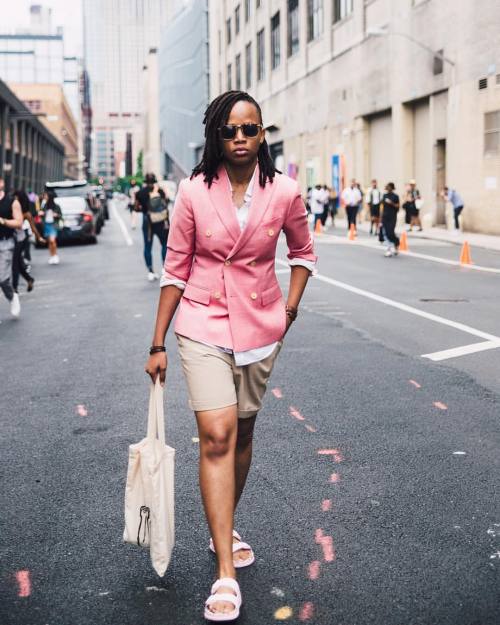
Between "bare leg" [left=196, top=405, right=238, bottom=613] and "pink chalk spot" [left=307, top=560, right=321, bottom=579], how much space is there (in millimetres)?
414

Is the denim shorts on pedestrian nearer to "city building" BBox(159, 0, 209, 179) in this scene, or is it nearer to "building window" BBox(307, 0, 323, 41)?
"building window" BBox(307, 0, 323, 41)

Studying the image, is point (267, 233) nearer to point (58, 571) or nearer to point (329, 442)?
point (58, 571)

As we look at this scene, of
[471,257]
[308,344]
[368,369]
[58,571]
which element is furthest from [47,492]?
[471,257]

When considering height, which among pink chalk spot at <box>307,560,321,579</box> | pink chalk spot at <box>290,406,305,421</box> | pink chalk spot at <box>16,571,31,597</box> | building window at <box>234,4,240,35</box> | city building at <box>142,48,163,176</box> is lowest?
pink chalk spot at <box>16,571,31,597</box>

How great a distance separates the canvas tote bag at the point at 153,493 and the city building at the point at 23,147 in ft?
161

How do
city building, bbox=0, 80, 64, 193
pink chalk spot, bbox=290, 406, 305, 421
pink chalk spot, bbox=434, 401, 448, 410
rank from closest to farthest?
pink chalk spot, bbox=290, 406, 305, 421 < pink chalk spot, bbox=434, 401, 448, 410 < city building, bbox=0, 80, 64, 193

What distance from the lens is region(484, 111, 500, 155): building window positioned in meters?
30.3

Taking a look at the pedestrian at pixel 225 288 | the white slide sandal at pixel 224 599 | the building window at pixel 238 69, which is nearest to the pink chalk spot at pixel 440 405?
the pedestrian at pixel 225 288

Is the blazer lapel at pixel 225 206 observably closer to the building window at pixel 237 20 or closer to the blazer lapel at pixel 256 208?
the blazer lapel at pixel 256 208

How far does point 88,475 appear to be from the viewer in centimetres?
511

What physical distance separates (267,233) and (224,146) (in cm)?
37

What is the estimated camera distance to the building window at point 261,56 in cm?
6531

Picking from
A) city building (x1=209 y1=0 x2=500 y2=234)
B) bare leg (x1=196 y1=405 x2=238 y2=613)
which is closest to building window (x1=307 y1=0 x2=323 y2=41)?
city building (x1=209 y1=0 x2=500 y2=234)

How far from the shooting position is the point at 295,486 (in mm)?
4832
